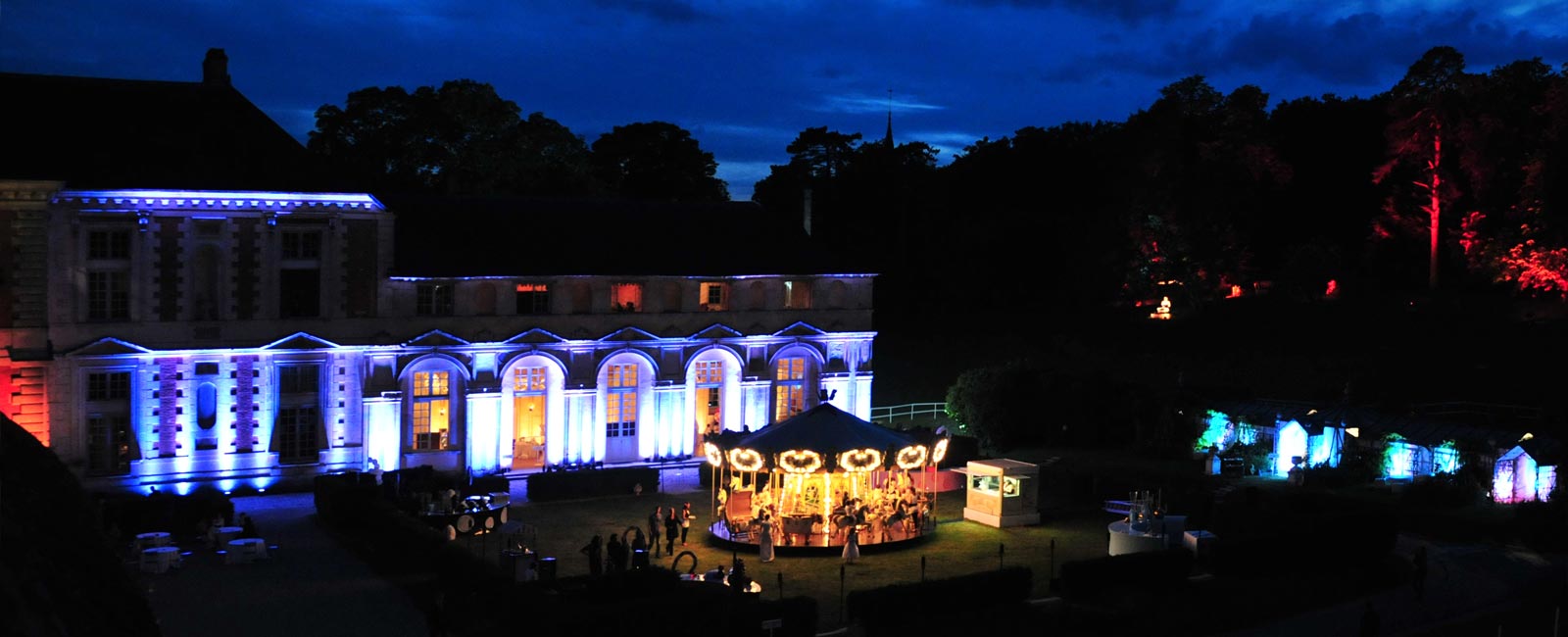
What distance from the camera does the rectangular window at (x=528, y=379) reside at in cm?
4112

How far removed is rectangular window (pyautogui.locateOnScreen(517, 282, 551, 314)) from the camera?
1617 inches

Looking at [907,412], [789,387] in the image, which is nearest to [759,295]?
[789,387]

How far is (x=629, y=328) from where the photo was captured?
41.8m

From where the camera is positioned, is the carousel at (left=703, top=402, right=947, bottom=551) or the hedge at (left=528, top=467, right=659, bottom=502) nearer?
the carousel at (left=703, top=402, right=947, bottom=551)

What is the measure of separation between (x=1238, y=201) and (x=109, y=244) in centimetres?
4626

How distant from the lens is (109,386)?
35281 millimetres

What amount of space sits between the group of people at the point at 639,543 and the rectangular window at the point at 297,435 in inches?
395

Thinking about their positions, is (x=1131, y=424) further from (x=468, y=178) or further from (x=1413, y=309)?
(x=468, y=178)

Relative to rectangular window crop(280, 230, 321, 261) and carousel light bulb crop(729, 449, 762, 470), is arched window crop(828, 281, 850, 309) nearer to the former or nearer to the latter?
carousel light bulb crop(729, 449, 762, 470)

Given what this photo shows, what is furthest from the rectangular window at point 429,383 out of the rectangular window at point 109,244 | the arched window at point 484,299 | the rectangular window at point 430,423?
the rectangular window at point 109,244

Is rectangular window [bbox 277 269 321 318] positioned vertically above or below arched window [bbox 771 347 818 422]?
above

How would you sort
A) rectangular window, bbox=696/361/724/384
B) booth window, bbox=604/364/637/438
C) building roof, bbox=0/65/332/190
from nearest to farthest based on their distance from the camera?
building roof, bbox=0/65/332/190, booth window, bbox=604/364/637/438, rectangular window, bbox=696/361/724/384

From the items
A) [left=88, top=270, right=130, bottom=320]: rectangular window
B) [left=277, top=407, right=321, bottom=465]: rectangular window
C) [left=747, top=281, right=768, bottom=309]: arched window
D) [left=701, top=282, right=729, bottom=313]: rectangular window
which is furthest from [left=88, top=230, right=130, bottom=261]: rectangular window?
[left=747, top=281, right=768, bottom=309]: arched window

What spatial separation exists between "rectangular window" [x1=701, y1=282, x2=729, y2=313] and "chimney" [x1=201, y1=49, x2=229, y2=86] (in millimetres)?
15117
